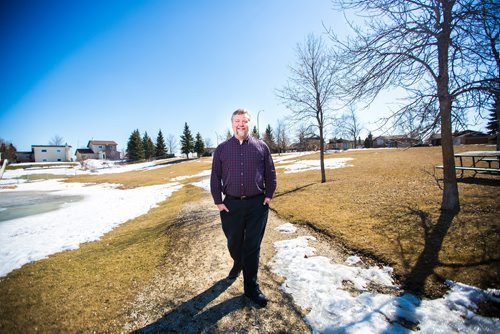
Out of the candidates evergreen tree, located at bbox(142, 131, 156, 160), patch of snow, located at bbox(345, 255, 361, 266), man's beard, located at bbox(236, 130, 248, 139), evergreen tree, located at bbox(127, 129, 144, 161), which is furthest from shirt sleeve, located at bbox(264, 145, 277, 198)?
evergreen tree, located at bbox(142, 131, 156, 160)

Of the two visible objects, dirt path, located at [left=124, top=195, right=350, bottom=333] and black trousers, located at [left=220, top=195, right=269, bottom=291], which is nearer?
dirt path, located at [left=124, top=195, right=350, bottom=333]

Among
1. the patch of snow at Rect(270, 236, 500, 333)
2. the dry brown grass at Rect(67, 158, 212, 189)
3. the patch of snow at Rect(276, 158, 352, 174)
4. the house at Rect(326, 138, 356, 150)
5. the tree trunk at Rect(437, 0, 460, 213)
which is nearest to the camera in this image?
the patch of snow at Rect(270, 236, 500, 333)

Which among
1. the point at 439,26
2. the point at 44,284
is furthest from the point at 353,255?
the point at 44,284

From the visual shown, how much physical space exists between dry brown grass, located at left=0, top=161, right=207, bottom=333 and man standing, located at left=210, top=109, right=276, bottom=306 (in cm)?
185

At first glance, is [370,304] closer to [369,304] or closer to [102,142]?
[369,304]

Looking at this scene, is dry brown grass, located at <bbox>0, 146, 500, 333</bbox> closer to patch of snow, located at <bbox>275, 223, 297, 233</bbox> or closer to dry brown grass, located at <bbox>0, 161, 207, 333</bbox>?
dry brown grass, located at <bbox>0, 161, 207, 333</bbox>

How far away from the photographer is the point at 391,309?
2.87 m

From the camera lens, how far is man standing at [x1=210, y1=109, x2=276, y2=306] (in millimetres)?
3246

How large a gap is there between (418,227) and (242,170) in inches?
189

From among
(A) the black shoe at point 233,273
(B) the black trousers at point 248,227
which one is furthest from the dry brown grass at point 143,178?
(B) the black trousers at point 248,227

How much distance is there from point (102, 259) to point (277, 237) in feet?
14.2

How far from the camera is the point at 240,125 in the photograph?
11.1 feet

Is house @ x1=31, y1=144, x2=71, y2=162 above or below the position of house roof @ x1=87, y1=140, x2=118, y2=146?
below

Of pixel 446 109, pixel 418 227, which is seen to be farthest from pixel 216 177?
pixel 446 109
